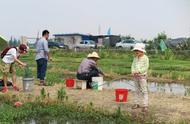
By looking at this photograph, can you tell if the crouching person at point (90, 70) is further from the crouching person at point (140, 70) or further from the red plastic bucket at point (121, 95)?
the crouching person at point (140, 70)

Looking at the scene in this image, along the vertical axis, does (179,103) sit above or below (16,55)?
below

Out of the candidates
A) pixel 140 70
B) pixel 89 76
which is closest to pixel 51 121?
pixel 140 70

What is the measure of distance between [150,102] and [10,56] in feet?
12.6

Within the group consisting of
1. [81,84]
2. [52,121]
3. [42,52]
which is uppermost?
[42,52]

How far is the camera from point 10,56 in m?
12.5

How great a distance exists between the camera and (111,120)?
30.6 feet

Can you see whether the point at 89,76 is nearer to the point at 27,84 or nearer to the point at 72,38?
the point at 27,84

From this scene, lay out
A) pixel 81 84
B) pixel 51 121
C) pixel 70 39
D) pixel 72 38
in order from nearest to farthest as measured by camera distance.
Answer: pixel 51 121 → pixel 81 84 → pixel 72 38 → pixel 70 39

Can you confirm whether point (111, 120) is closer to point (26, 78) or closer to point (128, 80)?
point (26, 78)

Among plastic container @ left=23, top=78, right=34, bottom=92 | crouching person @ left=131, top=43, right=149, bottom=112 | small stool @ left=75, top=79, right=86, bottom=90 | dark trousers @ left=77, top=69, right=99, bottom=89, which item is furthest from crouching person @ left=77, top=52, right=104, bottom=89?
crouching person @ left=131, top=43, right=149, bottom=112

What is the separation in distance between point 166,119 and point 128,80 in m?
10.4

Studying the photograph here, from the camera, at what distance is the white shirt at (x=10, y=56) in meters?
12.4

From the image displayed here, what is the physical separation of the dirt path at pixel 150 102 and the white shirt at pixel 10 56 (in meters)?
0.86

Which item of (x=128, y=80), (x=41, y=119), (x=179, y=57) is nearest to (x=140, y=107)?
(x=41, y=119)
